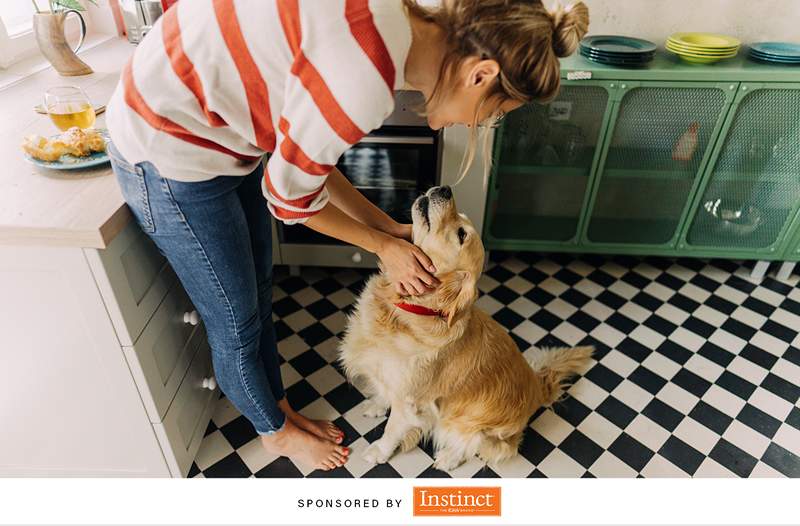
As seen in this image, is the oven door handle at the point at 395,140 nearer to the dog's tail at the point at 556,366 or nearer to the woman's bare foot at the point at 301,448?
the dog's tail at the point at 556,366

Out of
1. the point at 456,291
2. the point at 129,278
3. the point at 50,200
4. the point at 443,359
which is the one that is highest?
the point at 50,200

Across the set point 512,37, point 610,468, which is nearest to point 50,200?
point 512,37

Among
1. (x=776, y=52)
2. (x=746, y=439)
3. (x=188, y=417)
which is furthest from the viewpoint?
(x=776, y=52)

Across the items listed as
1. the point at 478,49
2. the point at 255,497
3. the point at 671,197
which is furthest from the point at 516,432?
the point at 671,197

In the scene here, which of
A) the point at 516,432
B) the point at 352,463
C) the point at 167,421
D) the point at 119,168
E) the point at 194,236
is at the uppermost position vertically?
the point at 119,168

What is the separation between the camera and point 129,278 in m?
1.20

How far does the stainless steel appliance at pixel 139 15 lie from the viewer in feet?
6.43

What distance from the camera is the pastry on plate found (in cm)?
122

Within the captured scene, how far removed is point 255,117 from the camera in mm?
917

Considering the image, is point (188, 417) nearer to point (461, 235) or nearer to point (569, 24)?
point (461, 235)

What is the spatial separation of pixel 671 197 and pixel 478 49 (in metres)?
2.00

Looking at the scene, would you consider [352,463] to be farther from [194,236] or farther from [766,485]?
[766,485]

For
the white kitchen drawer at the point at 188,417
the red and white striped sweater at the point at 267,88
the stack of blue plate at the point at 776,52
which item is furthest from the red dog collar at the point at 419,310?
the stack of blue plate at the point at 776,52

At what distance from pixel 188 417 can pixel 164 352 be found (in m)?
0.30
